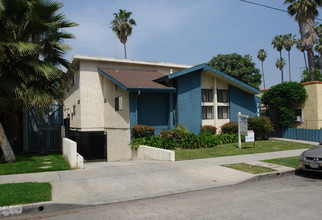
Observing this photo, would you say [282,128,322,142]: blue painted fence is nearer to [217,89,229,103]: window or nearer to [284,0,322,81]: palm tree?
[217,89,229,103]: window

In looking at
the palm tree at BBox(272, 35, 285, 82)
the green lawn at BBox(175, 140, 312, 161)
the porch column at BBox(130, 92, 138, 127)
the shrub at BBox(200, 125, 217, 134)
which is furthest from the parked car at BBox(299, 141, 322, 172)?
the palm tree at BBox(272, 35, 285, 82)

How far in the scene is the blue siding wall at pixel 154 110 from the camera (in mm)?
15133

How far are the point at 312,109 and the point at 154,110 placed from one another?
37.5ft

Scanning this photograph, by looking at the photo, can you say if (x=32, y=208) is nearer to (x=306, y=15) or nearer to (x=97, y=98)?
(x=97, y=98)

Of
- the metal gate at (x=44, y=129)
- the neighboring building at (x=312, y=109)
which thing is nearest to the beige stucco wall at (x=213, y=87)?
the neighboring building at (x=312, y=109)

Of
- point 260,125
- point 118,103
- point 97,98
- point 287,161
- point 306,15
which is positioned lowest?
point 287,161

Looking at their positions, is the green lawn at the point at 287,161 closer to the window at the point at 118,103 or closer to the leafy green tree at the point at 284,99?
the leafy green tree at the point at 284,99

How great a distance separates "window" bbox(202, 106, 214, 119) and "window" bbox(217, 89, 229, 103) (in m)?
1.08

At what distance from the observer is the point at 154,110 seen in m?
15.4

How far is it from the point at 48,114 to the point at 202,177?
31.1 feet

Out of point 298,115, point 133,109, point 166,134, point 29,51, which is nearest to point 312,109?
point 298,115

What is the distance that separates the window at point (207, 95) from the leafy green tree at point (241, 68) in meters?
19.8

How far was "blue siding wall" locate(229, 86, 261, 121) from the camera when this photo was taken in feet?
60.7

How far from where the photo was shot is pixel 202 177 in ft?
27.6
